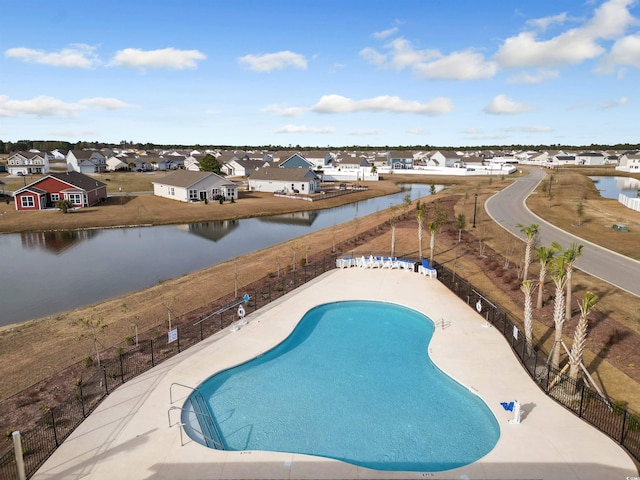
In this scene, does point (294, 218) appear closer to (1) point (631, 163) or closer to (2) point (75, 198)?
(2) point (75, 198)

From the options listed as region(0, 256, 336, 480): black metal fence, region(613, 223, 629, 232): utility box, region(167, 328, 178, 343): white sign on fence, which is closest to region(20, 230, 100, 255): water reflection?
region(0, 256, 336, 480): black metal fence

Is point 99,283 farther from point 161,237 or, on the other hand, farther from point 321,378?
point 321,378

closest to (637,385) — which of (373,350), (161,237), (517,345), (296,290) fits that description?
(517,345)

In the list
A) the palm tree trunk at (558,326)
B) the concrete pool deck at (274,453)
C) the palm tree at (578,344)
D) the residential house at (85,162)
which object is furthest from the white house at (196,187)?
the palm tree at (578,344)

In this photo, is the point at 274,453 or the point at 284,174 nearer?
the point at 274,453

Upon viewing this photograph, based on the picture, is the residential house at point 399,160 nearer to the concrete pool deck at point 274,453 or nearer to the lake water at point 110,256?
the lake water at point 110,256

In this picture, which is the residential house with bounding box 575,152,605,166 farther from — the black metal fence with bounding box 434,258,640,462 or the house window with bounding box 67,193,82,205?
the house window with bounding box 67,193,82,205

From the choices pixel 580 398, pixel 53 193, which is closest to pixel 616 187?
pixel 580 398
